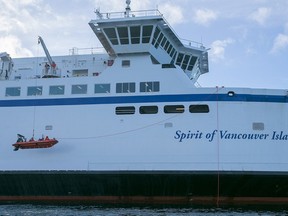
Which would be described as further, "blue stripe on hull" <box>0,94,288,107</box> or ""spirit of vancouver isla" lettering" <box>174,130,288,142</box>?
"blue stripe on hull" <box>0,94,288,107</box>

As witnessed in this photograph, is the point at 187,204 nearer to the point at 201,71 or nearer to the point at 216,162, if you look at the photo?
the point at 216,162

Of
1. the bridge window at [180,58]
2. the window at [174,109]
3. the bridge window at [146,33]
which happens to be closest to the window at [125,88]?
the window at [174,109]

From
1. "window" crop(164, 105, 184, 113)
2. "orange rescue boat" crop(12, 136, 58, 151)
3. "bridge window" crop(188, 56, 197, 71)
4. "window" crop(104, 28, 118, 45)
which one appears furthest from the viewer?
"bridge window" crop(188, 56, 197, 71)

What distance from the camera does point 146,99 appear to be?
733 inches

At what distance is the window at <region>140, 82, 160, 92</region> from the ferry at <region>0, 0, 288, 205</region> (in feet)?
0.15

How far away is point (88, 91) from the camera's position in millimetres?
19250

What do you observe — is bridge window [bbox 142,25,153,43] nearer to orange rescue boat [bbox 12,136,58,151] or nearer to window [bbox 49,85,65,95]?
window [bbox 49,85,65,95]

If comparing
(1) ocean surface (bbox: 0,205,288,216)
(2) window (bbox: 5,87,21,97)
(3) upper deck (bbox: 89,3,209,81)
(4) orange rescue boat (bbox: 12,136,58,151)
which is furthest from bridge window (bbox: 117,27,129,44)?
(1) ocean surface (bbox: 0,205,288,216)

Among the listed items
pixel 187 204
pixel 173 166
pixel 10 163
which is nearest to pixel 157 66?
pixel 173 166

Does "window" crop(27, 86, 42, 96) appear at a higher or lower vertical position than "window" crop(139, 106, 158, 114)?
higher

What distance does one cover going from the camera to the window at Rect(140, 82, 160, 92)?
18.8 meters

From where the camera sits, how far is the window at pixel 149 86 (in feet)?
61.7

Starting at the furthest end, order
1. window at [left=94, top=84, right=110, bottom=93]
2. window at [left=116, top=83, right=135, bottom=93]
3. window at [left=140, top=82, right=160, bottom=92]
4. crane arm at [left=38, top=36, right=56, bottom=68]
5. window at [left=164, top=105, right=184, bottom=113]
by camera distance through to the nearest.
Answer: crane arm at [left=38, top=36, right=56, bottom=68], window at [left=94, top=84, right=110, bottom=93], window at [left=116, top=83, right=135, bottom=93], window at [left=140, top=82, right=160, bottom=92], window at [left=164, top=105, right=184, bottom=113]

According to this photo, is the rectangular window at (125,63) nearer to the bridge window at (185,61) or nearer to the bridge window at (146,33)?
the bridge window at (146,33)
